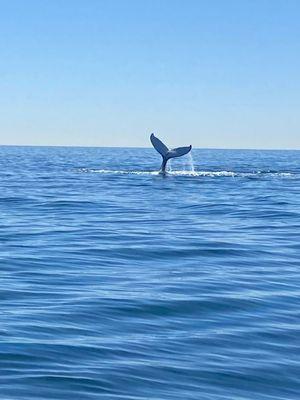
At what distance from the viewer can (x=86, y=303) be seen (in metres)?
10.7

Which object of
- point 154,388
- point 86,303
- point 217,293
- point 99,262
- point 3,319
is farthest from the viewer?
point 99,262

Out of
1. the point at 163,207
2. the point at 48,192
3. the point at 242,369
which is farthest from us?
the point at 48,192

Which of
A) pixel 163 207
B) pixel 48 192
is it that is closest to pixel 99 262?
pixel 163 207

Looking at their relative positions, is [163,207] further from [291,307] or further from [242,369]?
[242,369]

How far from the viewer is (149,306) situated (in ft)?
34.5

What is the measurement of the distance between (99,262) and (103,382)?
263 inches

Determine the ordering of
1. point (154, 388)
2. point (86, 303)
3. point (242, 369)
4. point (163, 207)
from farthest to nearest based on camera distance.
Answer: point (163, 207) → point (86, 303) → point (242, 369) → point (154, 388)

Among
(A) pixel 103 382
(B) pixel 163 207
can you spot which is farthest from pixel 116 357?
(B) pixel 163 207

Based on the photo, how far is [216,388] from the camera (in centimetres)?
753

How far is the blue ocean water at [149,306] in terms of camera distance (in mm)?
7672

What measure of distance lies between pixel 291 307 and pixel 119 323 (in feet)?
7.65

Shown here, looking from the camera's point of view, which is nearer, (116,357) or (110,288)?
(116,357)

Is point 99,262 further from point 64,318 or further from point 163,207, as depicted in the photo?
point 163,207

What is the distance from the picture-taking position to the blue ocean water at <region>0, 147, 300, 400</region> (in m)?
7.67
